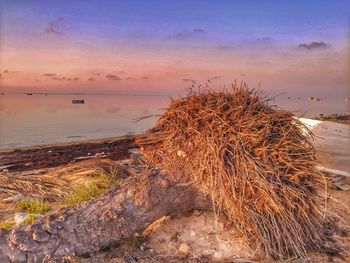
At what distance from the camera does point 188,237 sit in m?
5.64

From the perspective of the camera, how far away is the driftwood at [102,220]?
4789 mm

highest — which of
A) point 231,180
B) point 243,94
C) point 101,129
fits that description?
point 243,94

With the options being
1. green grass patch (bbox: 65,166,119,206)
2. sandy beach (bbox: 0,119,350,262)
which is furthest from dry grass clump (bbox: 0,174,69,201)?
green grass patch (bbox: 65,166,119,206)

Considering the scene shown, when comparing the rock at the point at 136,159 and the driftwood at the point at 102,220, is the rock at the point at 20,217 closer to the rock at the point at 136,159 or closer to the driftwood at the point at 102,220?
the driftwood at the point at 102,220

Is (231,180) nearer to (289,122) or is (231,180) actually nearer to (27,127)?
(289,122)

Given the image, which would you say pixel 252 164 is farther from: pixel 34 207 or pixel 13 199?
pixel 13 199

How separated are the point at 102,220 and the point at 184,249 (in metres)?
1.16

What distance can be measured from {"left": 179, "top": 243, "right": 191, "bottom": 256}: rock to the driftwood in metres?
0.48

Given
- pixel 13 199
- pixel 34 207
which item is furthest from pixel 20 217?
pixel 13 199

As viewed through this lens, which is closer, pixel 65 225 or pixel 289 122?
pixel 65 225

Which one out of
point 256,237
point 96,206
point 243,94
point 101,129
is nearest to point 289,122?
point 243,94

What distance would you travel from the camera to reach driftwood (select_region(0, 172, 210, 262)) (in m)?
4.79

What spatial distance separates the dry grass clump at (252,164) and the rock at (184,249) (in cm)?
67

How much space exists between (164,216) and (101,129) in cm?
1850
